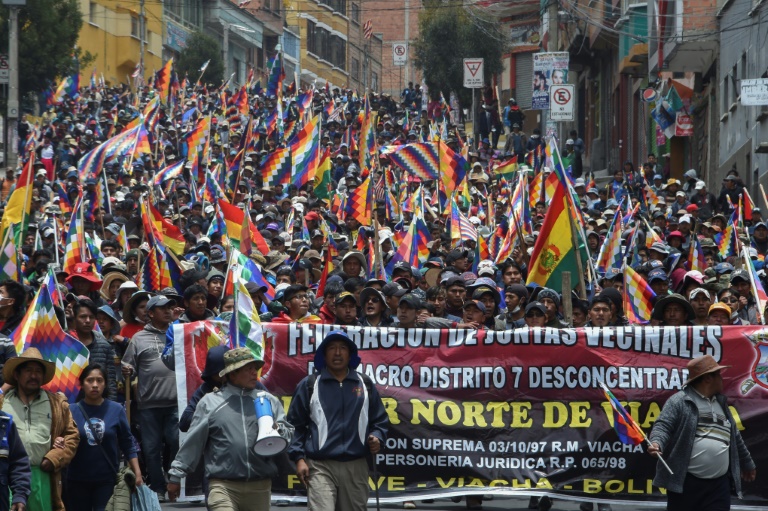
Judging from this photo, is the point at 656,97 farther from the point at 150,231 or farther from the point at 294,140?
the point at 150,231

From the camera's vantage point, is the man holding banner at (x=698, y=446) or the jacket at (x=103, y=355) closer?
the man holding banner at (x=698, y=446)

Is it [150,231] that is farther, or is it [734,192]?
[734,192]

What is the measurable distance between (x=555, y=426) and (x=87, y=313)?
3146 mm

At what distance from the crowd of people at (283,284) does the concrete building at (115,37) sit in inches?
1091

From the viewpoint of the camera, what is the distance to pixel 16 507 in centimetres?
794

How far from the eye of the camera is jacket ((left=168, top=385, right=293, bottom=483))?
8.30 m

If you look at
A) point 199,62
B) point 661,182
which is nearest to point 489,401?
point 661,182

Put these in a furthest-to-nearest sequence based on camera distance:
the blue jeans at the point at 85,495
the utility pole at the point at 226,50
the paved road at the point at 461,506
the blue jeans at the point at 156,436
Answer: the utility pole at the point at 226,50
the blue jeans at the point at 156,436
the paved road at the point at 461,506
the blue jeans at the point at 85,495

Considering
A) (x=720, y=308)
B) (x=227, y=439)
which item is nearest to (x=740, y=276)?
(x=720, y=308)

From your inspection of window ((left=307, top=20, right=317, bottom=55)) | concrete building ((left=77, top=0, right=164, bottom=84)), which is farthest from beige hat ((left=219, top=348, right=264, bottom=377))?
window ((left=307, top=20, right=317, bottom=55))

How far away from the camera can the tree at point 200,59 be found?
209 feet

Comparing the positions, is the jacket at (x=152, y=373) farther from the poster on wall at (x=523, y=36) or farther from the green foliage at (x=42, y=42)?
the poster on wall at (x=523, y=36)

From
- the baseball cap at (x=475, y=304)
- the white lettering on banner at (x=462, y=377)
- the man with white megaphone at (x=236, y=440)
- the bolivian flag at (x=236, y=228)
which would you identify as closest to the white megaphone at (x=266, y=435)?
the man with white megaphone at (x=236, y=440)

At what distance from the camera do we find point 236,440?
27.3 feet
